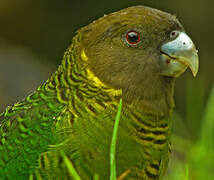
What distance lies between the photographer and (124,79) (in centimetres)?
351

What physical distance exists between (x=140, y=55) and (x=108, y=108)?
404 mm

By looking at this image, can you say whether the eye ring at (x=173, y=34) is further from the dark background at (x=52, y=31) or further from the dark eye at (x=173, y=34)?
the dark background at (x=52, y=31)

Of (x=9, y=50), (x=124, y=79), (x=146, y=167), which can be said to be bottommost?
(x=146, y=167)

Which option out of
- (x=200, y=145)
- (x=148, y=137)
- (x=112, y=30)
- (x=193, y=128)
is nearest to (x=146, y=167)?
(x=148, y=137)

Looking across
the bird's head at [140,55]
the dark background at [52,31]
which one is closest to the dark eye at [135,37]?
the bird's head at [140,55]

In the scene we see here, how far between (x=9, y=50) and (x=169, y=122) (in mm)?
5186

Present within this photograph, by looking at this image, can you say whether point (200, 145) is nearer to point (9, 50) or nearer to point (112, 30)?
point (112, 30)

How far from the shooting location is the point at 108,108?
345 centimetres

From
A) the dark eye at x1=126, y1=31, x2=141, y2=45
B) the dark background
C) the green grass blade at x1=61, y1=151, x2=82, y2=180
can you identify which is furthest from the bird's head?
the dark background

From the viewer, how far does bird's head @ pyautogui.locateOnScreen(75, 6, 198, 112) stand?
3445 millimetres

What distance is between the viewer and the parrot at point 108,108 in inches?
131

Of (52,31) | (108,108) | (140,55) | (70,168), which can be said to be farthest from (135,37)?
(52,31)

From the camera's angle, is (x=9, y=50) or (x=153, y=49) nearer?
(x=153, y=49)

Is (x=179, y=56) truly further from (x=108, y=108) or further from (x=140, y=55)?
(x=108, y=108)
